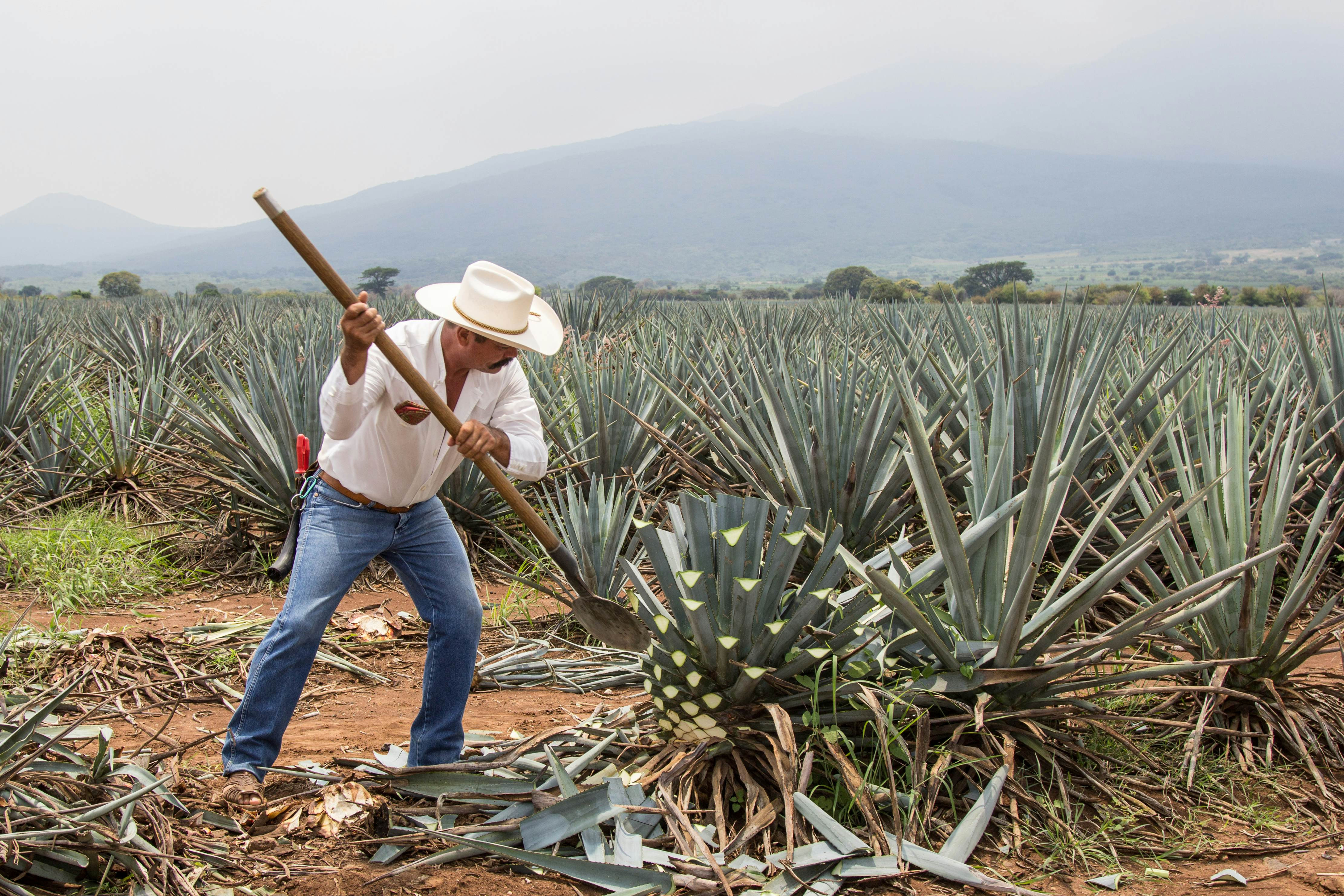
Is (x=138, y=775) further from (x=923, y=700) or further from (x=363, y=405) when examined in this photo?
(x=923, y=700)

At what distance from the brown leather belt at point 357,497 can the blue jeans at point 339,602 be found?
12 millimetres

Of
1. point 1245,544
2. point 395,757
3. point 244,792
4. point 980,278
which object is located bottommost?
point 395,757

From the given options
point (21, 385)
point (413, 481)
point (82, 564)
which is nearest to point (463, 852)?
point (413, 481)

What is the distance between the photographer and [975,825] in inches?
84.7

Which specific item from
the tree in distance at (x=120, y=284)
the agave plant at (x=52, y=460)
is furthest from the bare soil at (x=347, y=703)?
the tree in distance at (x=120, y=284)

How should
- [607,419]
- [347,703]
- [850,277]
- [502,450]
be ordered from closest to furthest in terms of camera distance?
[502,450]
[347,703]
[607,419]
[850,277]

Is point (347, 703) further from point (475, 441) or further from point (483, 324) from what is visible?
point (483, 324)

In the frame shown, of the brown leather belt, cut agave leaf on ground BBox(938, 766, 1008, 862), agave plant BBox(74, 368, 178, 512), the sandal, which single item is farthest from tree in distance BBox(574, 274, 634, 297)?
cut agave leaf on ground BBox(938, 766, 1008, 862)

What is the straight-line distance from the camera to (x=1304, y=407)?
4.43 m

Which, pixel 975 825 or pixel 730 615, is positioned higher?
pixel 730 615

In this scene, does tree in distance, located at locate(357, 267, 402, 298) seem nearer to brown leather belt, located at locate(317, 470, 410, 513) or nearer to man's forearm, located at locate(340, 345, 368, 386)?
brown leather belt, located at locate(317, 470, 410, 513)

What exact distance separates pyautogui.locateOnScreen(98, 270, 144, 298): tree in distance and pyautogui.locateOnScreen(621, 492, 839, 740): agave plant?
44.3 metres

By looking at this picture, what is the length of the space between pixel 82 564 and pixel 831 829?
426 centimetres

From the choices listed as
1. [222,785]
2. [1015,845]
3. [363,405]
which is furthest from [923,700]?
[222,785]
